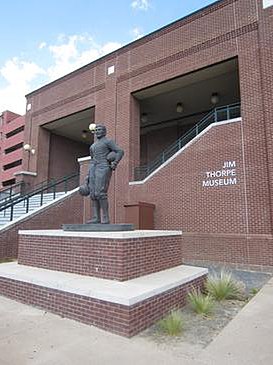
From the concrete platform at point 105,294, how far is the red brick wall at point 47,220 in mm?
4129

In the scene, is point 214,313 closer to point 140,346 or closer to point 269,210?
point 140,346

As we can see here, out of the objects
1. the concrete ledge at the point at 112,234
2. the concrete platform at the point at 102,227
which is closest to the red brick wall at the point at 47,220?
the concrete ledge at the point at 112,234

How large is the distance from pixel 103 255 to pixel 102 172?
2102 mm

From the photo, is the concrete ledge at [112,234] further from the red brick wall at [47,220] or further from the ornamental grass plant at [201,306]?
the red brick wall at [47,220]

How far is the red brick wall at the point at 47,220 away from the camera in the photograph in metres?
10.3

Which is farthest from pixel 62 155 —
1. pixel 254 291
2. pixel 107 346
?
pixel 107 346

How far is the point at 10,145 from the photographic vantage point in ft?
131

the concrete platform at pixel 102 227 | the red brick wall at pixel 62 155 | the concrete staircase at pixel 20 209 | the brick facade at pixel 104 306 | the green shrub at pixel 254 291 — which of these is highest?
the red brick wall at pixel 62 155

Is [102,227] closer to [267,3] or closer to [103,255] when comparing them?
[103,255]

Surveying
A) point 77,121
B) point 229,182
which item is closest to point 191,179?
point 229,182

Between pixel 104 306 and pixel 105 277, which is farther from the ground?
pixel 105 277

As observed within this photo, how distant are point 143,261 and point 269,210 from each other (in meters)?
5.94

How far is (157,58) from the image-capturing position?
46.7 ft

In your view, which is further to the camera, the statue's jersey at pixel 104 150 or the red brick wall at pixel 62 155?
the red brick wall at pixel 62 155
